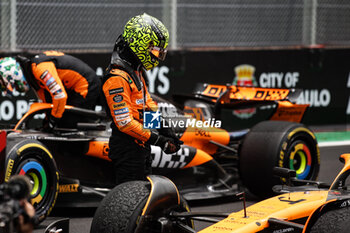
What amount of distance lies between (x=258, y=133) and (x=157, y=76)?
4.13 metres

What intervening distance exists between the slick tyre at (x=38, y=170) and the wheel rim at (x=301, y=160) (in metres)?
2.44

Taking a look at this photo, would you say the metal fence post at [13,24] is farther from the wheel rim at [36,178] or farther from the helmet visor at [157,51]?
the helmet visor at [157,51]

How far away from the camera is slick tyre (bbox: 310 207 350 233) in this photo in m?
3.83

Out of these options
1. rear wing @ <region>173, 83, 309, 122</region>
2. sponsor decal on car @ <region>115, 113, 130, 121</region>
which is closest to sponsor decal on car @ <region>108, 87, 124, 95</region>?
sponsor decal on car @ <region>115, 113, 130, 121</region>

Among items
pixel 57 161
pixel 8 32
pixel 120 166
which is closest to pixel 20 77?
pixel 57 161

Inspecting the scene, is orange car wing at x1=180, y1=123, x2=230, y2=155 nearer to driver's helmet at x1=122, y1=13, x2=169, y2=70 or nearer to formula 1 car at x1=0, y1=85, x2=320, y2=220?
formula 1 car at x1=0, y1=85, x2=320, y2=220

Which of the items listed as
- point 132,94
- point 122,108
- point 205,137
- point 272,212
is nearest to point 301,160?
point 205,137

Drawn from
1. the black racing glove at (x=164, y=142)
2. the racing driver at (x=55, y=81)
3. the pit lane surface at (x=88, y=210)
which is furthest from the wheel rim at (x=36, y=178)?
the black racing glove at (x=164, y=142)

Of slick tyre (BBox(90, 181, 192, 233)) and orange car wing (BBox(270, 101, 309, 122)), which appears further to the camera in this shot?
orange car wing (BBox(270, 101, 309, 122))

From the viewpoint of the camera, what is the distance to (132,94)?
5414 millimetres

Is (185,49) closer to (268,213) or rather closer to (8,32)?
(8,32)

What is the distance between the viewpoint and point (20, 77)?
7.32 m

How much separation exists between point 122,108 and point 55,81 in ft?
7.05

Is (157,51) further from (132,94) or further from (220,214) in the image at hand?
(220,214)
